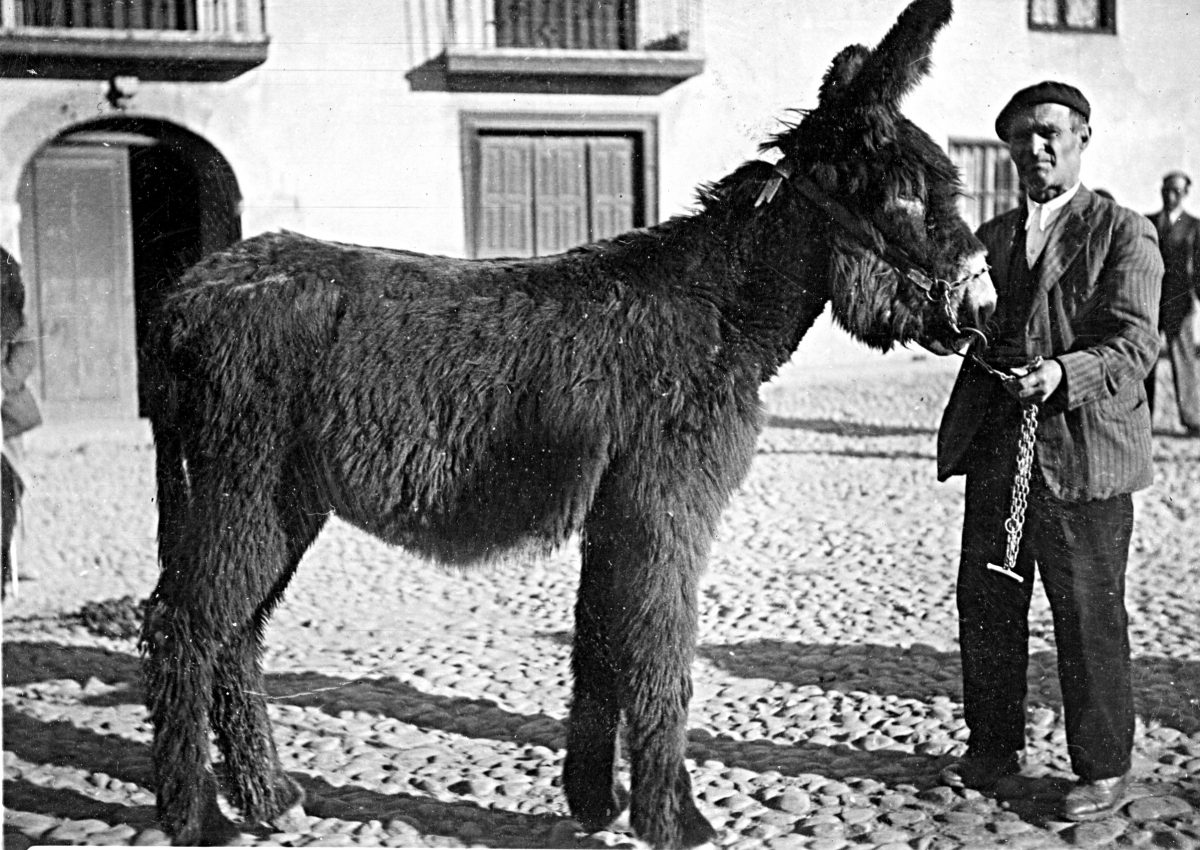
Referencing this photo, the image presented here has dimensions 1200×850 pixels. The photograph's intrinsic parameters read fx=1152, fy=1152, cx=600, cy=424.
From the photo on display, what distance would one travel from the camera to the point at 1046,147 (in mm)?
3498

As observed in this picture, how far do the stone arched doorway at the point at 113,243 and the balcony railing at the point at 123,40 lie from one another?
0.25m

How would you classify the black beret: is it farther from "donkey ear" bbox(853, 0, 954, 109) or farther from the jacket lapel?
"donkey ear" bbox(853, 0, 954, 109)

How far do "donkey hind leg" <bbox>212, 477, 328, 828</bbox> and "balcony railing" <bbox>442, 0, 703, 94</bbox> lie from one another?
5.49ft

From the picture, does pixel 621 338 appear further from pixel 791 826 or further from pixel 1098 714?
pixel 1098 714

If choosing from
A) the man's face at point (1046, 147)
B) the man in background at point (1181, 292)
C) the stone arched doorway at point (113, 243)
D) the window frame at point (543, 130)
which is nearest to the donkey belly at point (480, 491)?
the stone arched doorway at point (113, 243)

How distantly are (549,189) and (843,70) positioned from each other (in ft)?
6.09

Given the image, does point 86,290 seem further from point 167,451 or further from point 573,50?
point 573,50

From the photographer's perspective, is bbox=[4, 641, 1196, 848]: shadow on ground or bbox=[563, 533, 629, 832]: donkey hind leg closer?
bbox=[563, 533, 629, 832]: donkey hind leg

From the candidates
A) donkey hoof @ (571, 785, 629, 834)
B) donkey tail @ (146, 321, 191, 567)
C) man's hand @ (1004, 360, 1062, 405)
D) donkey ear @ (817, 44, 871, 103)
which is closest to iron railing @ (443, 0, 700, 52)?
donkey ear @ (817, 44, 871, 103)

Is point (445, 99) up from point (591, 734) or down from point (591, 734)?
up

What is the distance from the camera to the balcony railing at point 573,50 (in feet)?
13.6

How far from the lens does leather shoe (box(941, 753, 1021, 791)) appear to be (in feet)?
12.2

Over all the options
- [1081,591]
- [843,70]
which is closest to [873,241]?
[843,70]

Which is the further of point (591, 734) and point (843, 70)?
point (591, 734)
